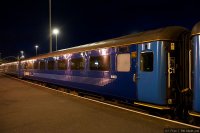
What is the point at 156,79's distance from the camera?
8.95 m

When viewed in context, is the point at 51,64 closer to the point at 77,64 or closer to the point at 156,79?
the point at 77,64

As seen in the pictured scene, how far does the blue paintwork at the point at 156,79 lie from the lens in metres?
8.80

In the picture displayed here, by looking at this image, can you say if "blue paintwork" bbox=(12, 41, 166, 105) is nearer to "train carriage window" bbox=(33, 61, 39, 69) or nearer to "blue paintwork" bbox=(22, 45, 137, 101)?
"blue paintwork" bbox=(22, 45, 137, 101)

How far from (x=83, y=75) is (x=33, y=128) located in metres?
7.35

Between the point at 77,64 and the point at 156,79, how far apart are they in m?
7.25

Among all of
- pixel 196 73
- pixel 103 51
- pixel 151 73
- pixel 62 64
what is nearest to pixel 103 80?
pixel 103 51

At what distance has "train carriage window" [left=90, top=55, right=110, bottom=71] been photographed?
1192cm

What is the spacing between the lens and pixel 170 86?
8828 millimetres

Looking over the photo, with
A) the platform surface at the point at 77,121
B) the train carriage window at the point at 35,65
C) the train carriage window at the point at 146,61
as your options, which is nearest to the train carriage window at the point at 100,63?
the platform surface at the point at 77,121

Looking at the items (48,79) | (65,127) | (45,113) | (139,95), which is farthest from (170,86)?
(48,79)

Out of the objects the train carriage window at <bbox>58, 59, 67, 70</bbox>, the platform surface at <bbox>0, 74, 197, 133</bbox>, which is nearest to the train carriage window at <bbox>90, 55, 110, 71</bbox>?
the platform surface at <bbox>0, 74, 197, 133</bbox>

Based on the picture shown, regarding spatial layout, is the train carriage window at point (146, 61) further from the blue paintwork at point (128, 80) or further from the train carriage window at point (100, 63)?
the train carriage window at point (100, 63)

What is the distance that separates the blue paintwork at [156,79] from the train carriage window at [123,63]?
3.51 ft

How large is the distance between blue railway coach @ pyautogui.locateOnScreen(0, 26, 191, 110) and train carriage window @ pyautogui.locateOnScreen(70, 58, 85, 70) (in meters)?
0.58
